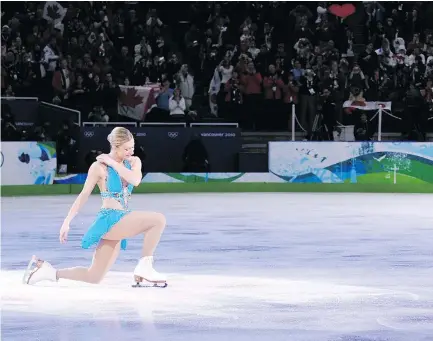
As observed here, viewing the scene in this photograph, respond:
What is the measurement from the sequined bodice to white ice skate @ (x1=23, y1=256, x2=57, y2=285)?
879mm

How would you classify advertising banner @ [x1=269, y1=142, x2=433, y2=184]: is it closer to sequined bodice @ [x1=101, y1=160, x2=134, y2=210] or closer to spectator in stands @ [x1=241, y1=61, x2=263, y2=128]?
spectator in stands @ [x1=241, y1=61, x2=263, y2=128]

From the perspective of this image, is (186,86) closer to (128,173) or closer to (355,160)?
(355,160)

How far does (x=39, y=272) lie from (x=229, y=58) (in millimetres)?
19882

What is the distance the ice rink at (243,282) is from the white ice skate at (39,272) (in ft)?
0.33

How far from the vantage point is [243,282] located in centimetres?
1061

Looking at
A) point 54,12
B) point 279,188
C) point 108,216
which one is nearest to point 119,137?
point 108,216

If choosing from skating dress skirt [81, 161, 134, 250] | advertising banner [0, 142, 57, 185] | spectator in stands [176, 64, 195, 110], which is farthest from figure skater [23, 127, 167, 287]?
spectator in stands [176, 64, 195, 110]

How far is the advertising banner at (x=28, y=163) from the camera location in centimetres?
2405

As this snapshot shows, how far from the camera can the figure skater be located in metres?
9.36

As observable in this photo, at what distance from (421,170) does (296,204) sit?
5.11 metres

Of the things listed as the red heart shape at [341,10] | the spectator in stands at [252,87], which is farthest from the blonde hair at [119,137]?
the red heart shape at [341,10]

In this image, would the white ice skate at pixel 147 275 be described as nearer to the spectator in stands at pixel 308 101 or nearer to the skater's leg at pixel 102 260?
the skater's leg at pixel 102 260

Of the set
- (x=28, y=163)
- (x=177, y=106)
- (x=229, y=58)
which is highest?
(x=229, y=58)

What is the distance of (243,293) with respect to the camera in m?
9.80
